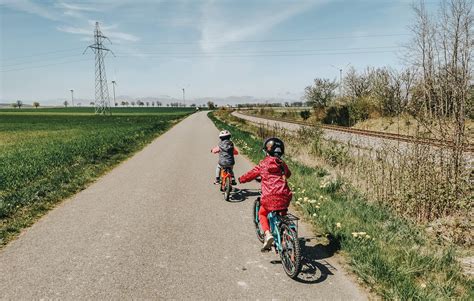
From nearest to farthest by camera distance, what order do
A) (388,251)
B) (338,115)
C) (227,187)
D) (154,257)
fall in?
(388,251), (154,257), (227,187), (338,115)

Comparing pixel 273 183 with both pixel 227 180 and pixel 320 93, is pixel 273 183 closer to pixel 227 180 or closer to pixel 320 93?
pixel 227 180

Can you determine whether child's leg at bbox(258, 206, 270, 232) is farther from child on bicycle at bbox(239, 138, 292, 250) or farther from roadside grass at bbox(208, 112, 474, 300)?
roadside grass at bbox(208, 112, 474, 300)

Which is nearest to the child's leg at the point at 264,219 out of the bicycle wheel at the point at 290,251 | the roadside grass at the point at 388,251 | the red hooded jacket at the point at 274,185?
the red hooded jacket at the point at 274,185

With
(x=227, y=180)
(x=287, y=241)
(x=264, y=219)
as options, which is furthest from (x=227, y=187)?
(x=287, y=241)

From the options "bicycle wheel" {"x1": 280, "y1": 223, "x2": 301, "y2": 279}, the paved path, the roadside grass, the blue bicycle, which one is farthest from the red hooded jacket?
the roadside grass

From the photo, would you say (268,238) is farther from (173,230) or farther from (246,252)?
(173,230)

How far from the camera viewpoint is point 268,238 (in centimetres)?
479

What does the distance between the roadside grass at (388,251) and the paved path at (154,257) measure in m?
0.37

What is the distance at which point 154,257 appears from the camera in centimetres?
515

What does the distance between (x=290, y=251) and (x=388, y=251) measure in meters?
1.57

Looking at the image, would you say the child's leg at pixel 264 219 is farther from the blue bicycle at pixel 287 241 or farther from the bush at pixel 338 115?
the bush at pixel 338 115

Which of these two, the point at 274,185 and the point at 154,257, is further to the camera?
the point at 154,257

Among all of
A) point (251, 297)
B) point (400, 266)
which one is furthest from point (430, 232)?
point (251, 297)

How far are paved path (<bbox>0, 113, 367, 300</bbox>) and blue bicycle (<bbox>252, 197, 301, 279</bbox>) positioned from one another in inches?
6.7
